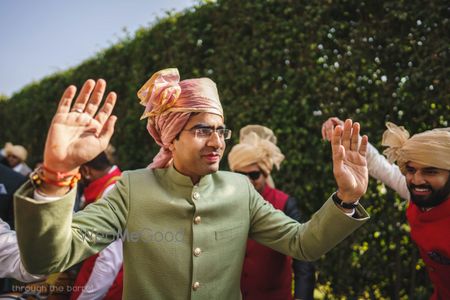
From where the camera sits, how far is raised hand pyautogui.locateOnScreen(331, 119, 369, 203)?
2135 mm

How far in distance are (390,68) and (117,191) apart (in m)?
3.17

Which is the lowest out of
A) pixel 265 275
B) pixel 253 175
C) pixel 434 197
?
pixel 265 275

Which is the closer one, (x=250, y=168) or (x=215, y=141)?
(x=215, y=141)

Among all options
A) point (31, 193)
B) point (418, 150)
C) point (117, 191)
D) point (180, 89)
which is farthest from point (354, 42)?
point (31, 193)

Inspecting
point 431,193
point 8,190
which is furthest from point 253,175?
point 8,190

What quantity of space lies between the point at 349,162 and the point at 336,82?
259 cm

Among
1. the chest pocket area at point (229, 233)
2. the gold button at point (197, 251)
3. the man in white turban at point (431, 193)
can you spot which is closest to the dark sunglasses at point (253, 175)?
the man in white turban at point (431, 193)

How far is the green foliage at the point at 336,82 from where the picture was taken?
411 cm

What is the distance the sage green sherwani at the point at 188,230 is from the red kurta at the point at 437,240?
0.96 meters

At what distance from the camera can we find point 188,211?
2.42 metres

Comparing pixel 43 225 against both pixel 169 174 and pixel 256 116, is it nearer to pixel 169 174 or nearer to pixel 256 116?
pixel 169 174

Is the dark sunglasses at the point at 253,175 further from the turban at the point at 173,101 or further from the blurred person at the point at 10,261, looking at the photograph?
the blurred person at the point at 10,261

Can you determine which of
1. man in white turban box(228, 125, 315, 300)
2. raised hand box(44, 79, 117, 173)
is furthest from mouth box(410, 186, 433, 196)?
raised hand box(44, 79, 117, 173)

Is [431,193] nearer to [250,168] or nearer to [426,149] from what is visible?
[426,149]
